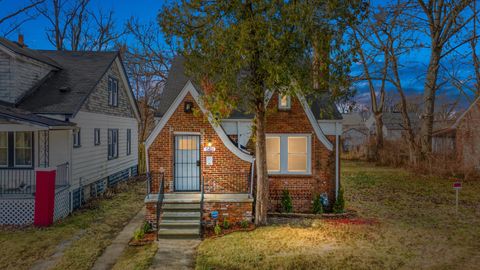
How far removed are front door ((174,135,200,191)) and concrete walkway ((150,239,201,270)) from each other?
101 inches

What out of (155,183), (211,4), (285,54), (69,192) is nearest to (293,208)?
Result: (155,183)

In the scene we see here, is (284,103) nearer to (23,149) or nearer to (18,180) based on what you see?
(23,149)

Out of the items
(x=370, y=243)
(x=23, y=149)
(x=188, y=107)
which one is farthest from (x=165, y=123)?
(x=370, y=243)

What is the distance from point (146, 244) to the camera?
372 inches

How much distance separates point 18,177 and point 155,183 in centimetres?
553

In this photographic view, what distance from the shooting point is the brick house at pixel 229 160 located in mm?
10688

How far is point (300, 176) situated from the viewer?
12664 mm

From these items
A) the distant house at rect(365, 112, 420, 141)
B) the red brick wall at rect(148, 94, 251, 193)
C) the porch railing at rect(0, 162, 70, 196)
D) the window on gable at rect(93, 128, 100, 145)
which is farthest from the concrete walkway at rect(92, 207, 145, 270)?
the distant house at rect(365, 112, 420, 141)

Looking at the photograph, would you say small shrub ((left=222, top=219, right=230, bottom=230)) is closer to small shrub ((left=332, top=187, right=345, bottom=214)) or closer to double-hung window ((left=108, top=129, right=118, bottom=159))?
small shrub ((left=332, top=187, right=345, bottom=214))

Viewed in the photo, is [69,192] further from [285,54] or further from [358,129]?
[358,129]

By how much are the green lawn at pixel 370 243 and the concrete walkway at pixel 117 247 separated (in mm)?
2082

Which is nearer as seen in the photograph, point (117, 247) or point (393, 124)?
point (117, 247)

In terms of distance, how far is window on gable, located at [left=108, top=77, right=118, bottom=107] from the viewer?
17297mm

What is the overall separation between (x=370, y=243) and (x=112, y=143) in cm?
1365
